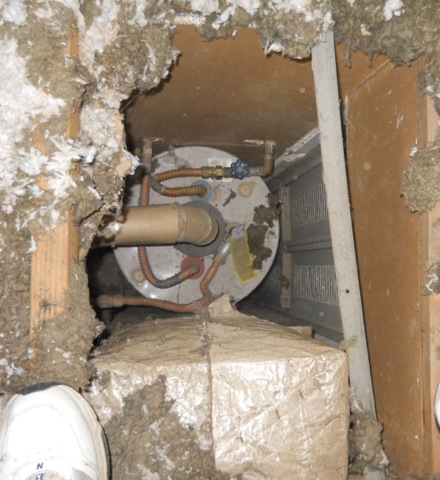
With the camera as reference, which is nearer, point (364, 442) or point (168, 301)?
point (364, 442)

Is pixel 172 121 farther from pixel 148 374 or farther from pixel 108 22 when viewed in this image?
pixel 148 374

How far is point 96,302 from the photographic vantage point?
151cm

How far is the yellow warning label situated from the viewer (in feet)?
5.40

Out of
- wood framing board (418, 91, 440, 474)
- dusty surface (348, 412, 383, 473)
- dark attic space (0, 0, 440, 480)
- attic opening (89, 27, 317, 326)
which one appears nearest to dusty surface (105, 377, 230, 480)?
dark attic space (0, 0, 440, 480)

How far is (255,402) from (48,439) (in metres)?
0.36

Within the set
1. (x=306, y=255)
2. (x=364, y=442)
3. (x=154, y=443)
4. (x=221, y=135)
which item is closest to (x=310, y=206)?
(x=306, y=255)

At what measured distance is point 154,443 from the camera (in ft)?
2.44

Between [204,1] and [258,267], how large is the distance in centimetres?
104

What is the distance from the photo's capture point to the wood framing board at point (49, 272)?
70cm

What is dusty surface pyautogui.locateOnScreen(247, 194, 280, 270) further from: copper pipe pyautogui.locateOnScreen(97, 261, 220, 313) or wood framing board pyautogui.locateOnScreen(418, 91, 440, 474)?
wood framing board pyautogui.locateOnScreen(418, 91, 440, 474)

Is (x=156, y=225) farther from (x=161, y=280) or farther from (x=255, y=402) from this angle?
(x=255, y=402)

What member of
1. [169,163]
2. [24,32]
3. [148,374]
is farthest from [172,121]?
[148,374]

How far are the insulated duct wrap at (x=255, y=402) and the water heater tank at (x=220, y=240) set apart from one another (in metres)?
0.85

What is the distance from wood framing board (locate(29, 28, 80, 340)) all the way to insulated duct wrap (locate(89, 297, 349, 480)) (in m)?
0.13
